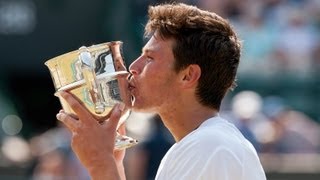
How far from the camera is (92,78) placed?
2.97 meters

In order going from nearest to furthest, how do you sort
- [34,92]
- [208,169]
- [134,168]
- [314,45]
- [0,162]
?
[208,169] → [134,168] → [0,162] → [314,45] → [34,92]

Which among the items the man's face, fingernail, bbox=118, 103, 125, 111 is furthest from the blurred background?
fingernail, bbox=118, 103, 125, 111

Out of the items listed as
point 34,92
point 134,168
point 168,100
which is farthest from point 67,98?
point 34,92

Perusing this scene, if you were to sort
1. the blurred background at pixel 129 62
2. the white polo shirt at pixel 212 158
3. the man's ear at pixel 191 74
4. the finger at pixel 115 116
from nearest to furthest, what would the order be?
the white polo shirt at pixel 212 158
the finger at pixel 115 116
the man's ear at pixel 191 74
the blurred background at pixel 129 62

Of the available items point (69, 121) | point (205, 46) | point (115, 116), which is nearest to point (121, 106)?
point (115, 116)

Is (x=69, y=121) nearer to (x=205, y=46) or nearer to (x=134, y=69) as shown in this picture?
(x=134, y=69)

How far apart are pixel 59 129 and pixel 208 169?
655 centimetres

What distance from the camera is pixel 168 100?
10.2 feet

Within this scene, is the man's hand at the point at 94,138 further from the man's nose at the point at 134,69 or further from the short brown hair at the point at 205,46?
the short brown hair at the point at 205,46

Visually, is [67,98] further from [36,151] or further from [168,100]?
[36,151]

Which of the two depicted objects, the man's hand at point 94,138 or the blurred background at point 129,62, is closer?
the man's hand at point 94,138

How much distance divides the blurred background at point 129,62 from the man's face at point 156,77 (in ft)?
15.6

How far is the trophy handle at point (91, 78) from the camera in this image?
2.95m

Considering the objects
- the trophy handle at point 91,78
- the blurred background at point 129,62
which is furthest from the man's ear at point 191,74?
the blurred background at point 129,62
